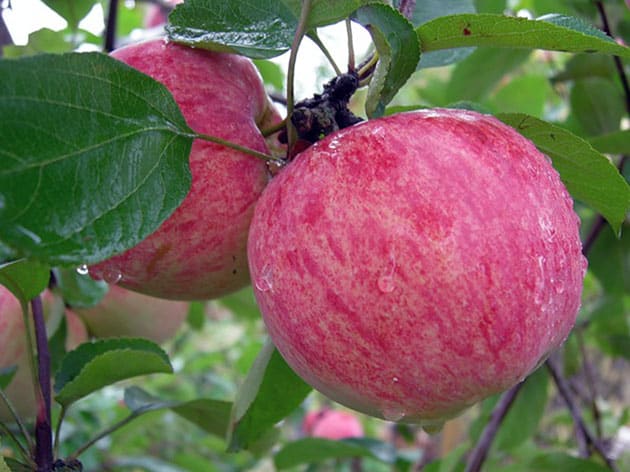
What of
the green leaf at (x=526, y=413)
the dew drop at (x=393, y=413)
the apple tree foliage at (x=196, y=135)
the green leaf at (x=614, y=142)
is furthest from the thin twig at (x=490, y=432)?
the dew drop at (x=393, y=413)

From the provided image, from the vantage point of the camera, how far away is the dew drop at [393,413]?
0.67 meters

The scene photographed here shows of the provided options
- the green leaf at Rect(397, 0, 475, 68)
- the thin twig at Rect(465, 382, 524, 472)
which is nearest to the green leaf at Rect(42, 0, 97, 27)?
the green leaf at Rect(397, 0, 475, 68)

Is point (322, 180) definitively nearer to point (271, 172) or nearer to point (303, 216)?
point (303, 216)

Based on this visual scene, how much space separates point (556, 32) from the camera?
686 millimetres

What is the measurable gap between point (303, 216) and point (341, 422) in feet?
6.45

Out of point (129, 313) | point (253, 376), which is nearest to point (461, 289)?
point (253, 376)

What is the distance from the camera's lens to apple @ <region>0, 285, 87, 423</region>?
1119 millimetres

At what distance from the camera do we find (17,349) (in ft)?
3.76

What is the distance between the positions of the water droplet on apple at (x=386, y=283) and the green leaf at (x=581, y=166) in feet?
0.93

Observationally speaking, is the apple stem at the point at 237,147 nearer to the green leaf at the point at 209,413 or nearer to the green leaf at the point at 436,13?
the green leaf at the point at 436,13

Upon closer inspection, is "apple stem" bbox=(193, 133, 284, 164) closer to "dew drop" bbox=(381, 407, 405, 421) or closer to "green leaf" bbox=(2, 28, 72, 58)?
"dew drop" bbox=(381, 407, 405, 421)

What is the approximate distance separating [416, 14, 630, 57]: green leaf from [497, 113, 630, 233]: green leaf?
10 cm

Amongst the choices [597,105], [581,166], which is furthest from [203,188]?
[597,105]

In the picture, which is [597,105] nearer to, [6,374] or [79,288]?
[79,288]
